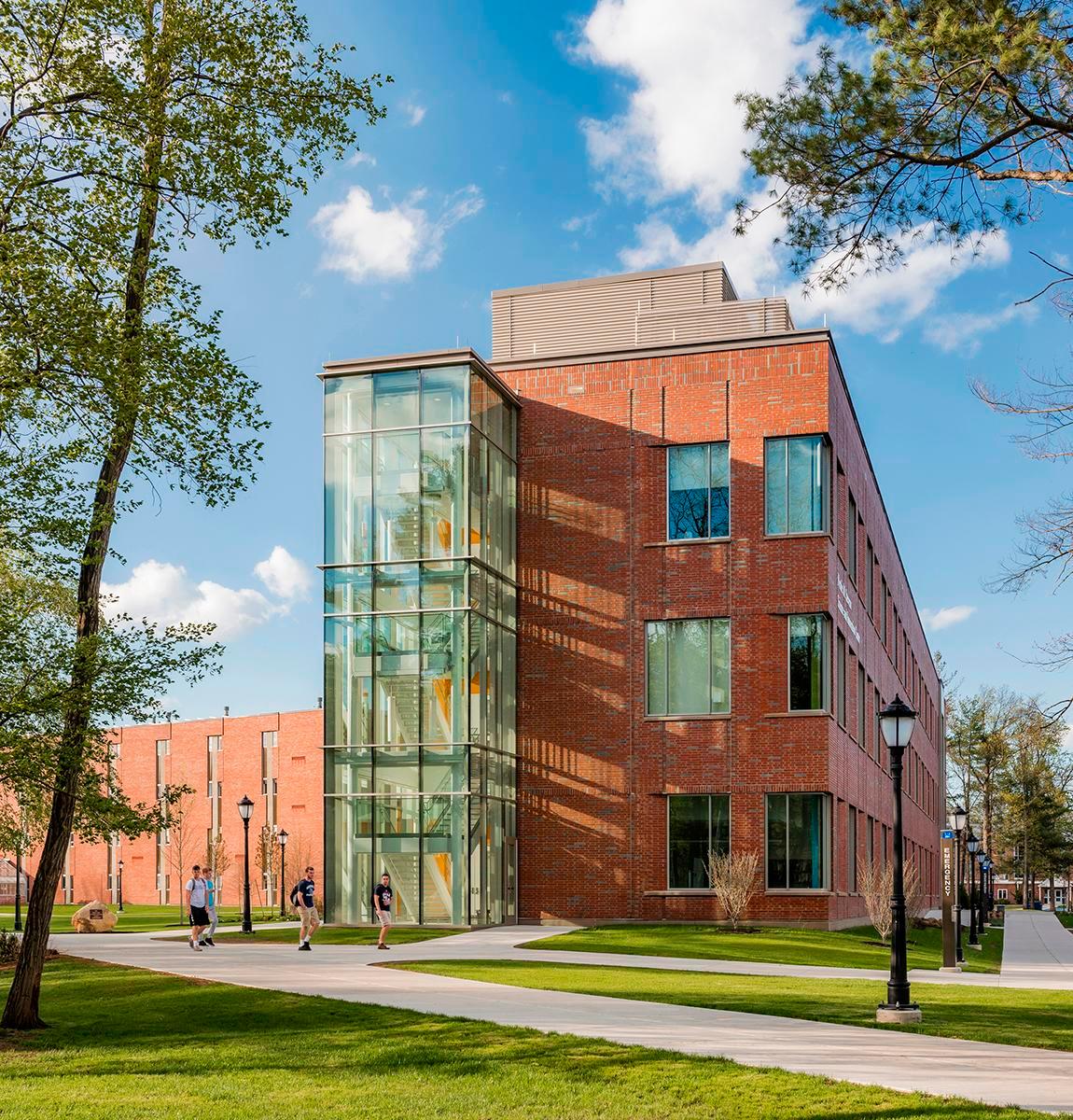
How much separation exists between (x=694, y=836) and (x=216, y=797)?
4396cm

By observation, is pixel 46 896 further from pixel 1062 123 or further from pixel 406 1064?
pixel 1062 123

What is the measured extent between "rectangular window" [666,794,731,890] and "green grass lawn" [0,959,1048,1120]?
1785cm

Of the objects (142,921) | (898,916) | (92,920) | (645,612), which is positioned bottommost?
(142,921)

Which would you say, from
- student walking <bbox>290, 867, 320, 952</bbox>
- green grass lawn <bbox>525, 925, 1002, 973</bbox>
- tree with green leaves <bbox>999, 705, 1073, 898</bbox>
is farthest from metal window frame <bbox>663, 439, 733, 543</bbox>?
tree with green leaves <bbox>999, 705, 1073, 898</bbox>

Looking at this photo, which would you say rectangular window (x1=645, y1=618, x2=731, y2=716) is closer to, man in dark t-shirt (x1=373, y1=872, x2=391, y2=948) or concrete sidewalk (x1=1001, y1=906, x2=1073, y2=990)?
concrete sidewalk (x1=1001, y1=906, x2=1073, y2=990)

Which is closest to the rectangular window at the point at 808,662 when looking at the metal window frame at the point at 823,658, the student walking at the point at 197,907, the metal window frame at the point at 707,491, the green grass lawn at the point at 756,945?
the metal window frame at the point at 823,658

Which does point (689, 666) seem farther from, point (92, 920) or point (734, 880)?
point (92, 920)

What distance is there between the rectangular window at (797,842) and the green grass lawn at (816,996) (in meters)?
11.2

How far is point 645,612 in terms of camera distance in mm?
34719

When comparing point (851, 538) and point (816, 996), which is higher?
point (851, 538)

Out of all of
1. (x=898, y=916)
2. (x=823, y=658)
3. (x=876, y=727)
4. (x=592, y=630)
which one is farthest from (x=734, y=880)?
(x=876, y=727)

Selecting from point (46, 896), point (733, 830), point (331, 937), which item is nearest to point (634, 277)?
point (733, 830)

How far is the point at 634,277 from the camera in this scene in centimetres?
3938

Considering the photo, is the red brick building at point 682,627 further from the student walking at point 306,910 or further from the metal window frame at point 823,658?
the student walking at point 306,910
